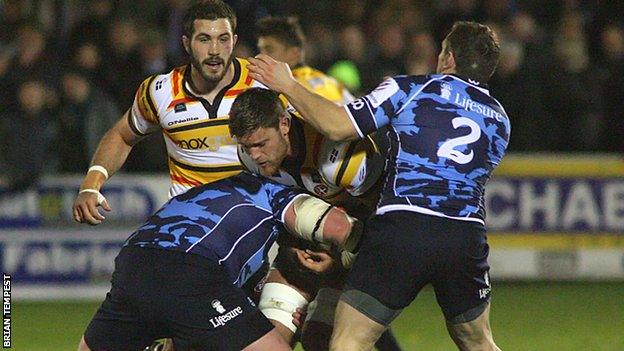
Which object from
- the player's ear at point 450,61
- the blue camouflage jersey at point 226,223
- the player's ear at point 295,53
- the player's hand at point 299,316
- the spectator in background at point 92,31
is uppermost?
the player's ear at point 450,61

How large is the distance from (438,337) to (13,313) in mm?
3446

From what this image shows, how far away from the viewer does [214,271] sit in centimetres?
569

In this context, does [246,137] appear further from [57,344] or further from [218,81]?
[57,344]

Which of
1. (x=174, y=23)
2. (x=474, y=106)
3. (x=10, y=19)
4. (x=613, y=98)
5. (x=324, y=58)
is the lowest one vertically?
Answer: (x=613, y=98)

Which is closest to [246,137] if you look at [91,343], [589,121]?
[91,343]

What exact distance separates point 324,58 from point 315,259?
668cm

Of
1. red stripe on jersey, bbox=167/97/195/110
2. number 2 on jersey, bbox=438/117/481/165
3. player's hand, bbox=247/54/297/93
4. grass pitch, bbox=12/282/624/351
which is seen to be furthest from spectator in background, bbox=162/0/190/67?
number 2 on jersey, bbox=438/117/481/165

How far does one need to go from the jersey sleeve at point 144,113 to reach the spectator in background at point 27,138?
4.61m

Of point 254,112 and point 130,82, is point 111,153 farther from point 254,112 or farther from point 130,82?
point 130,82

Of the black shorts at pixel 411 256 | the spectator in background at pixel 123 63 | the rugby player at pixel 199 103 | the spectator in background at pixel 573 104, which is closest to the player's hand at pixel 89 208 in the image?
the rugby player at pixel 199 103

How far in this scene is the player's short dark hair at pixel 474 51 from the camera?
6043mm

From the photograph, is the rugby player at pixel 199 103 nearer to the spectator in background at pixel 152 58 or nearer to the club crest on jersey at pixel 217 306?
the club crest on jersey at pixel 217 306

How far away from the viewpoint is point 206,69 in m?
6.59

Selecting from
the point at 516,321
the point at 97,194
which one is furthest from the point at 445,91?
the point at 516,321
